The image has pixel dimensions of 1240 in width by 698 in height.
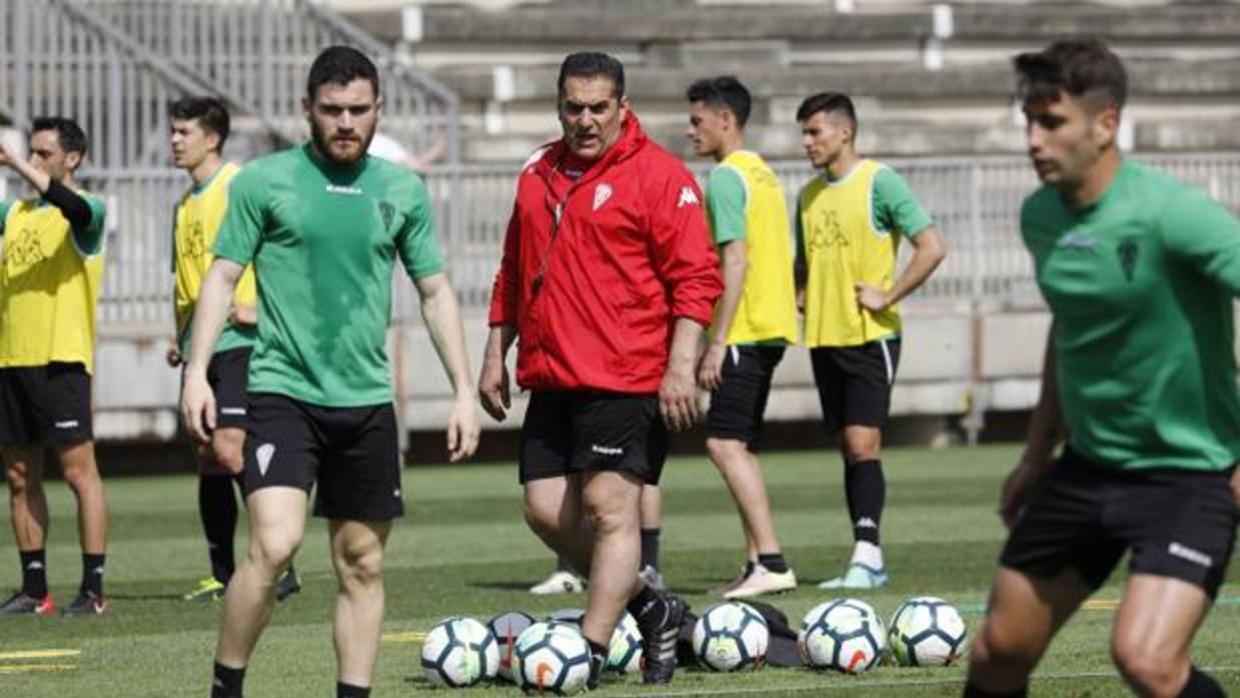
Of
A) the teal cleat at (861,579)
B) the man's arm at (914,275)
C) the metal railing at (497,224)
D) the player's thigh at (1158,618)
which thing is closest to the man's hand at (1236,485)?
the player's thigh at (1158,618)

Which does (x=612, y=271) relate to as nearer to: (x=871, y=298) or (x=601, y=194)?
(x=601, y=194)

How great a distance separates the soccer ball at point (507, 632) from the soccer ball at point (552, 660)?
0.24m

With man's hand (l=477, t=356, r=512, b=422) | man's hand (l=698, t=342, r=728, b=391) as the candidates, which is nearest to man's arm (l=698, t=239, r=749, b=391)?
man's hand (l=698, t=342, r=728, b=391)

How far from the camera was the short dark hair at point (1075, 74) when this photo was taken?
23.9 feet

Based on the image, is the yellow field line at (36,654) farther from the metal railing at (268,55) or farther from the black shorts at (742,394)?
the metal railing at (268,55)

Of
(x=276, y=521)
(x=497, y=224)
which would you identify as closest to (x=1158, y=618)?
(x=276, y=521)

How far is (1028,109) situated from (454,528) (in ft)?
34.4

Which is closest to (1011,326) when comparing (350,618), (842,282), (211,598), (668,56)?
(668,56)

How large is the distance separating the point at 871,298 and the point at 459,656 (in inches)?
174

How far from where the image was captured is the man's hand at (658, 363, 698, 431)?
10070 millimetres

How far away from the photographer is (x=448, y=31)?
99.0 feet

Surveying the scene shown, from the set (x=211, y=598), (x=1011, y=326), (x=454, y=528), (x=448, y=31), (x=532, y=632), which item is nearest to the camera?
(x=532, y=632)

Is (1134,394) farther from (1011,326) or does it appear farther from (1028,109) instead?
(1011,326)

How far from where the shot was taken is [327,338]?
9.01 m
